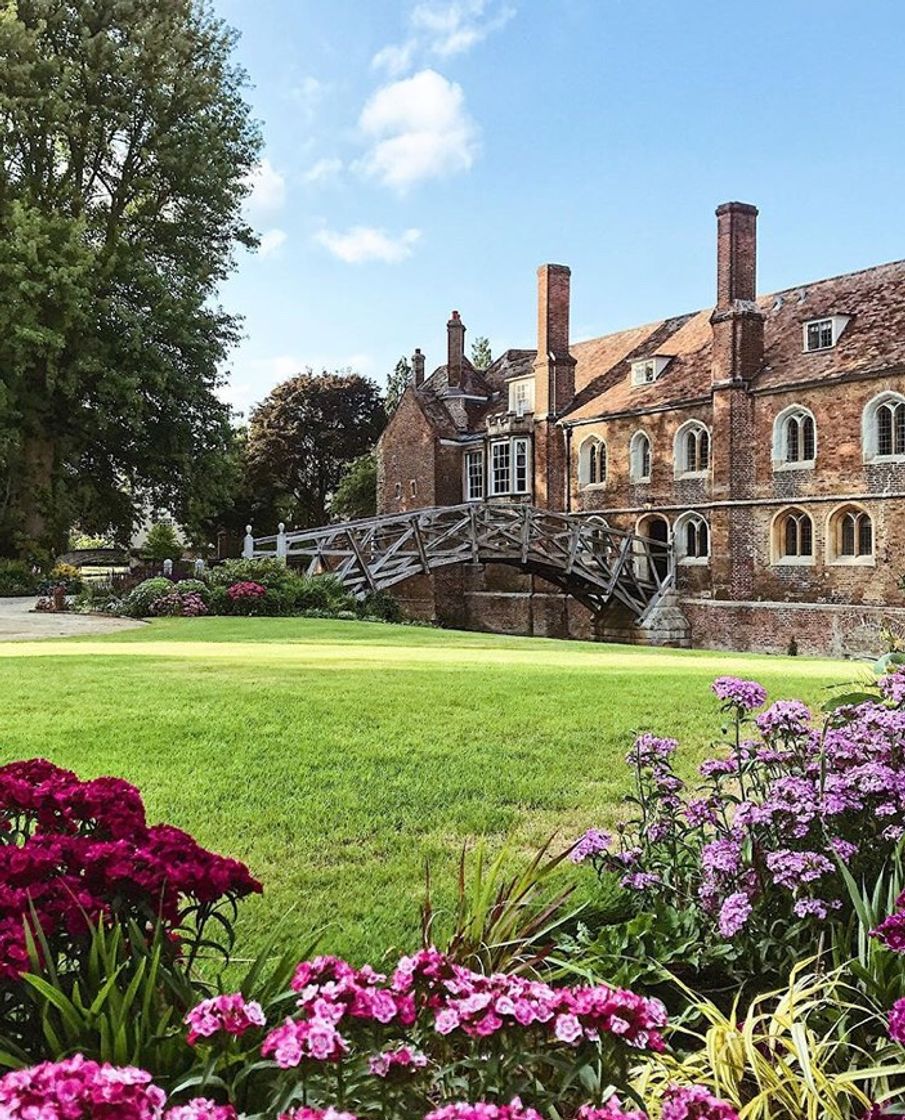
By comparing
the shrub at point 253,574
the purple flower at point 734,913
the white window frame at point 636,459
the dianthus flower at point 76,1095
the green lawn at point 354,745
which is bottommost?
the green lawn at point 354,745

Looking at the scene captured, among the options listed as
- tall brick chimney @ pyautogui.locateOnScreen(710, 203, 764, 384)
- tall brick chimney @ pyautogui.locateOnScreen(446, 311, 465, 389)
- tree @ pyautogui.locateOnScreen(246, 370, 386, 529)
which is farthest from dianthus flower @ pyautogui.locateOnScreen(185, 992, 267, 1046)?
tree @ pyautogui.locateOnScreen(246, 370, 386, 529)

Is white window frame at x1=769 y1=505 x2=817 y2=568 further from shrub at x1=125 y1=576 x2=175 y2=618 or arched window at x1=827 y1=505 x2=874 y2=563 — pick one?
shrub at x1=125 y1=576 x2=175 y2=618

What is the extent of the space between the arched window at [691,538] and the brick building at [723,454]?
0.07 m

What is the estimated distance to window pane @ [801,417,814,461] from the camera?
30280mm

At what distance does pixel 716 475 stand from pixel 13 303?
22.0 meters

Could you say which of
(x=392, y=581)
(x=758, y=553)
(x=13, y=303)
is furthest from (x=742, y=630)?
(x=13, y=303)

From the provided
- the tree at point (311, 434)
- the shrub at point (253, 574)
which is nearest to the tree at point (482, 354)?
the tree at point (311, 434)

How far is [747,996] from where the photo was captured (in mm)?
3885

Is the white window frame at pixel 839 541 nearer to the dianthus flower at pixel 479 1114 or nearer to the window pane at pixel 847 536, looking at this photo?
the window pane at pixel 847 536

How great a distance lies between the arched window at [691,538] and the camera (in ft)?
110

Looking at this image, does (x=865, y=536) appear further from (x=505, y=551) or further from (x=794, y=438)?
(x=505, y=551)

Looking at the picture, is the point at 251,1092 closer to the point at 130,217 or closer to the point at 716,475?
the point at 716,475

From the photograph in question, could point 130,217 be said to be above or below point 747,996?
above

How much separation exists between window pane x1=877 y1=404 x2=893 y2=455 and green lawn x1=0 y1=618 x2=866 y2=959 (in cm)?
1555
